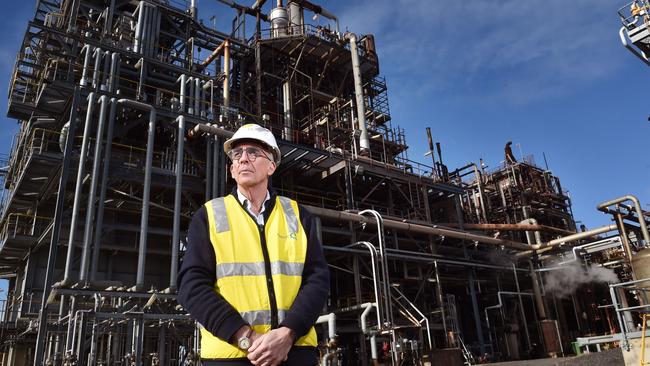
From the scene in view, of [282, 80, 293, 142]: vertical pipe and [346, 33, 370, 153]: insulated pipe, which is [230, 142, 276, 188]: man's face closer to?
[346, 33, 370, 153]: insulated pipe

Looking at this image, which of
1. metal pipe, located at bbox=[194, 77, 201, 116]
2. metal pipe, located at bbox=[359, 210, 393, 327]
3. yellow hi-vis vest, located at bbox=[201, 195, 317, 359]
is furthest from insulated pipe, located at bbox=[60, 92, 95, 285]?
yellow hi-vis vest, located at bbox=[201, 195, 317, 359]

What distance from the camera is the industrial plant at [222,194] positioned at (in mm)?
13711

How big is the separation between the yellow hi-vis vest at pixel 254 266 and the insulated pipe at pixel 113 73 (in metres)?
15.3

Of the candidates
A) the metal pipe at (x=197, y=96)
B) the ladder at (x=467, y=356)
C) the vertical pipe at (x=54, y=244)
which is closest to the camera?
the vertical pipe at (x=54, y=244)

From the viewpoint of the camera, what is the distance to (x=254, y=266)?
7.46 feet

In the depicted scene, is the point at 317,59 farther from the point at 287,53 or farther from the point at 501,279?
the point at 501,279

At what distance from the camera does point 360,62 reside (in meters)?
27.9

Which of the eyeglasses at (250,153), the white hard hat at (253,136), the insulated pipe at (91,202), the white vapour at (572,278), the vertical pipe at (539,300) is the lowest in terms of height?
the eyeglasses at (250,153)

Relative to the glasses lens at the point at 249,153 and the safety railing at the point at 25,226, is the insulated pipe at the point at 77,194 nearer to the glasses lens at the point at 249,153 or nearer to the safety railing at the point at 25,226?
the safety railing at the point at 25,226

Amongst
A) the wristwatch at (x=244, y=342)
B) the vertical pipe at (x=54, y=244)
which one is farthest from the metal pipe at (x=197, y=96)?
the wristwatch at (x=244, y=342)

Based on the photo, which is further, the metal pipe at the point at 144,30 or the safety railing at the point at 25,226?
the metal pipe at the point at 144,30

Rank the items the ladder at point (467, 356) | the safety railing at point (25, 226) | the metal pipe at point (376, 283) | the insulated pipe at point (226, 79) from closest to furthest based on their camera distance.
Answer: the metal pipe at point (376, 283) → the safety railing at point (25, 226) → the ladder at point (467, 356) → the insulated pipe at point (226, 79)

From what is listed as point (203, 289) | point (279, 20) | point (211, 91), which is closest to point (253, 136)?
point (203, 289)

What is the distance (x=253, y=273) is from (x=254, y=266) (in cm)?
4
